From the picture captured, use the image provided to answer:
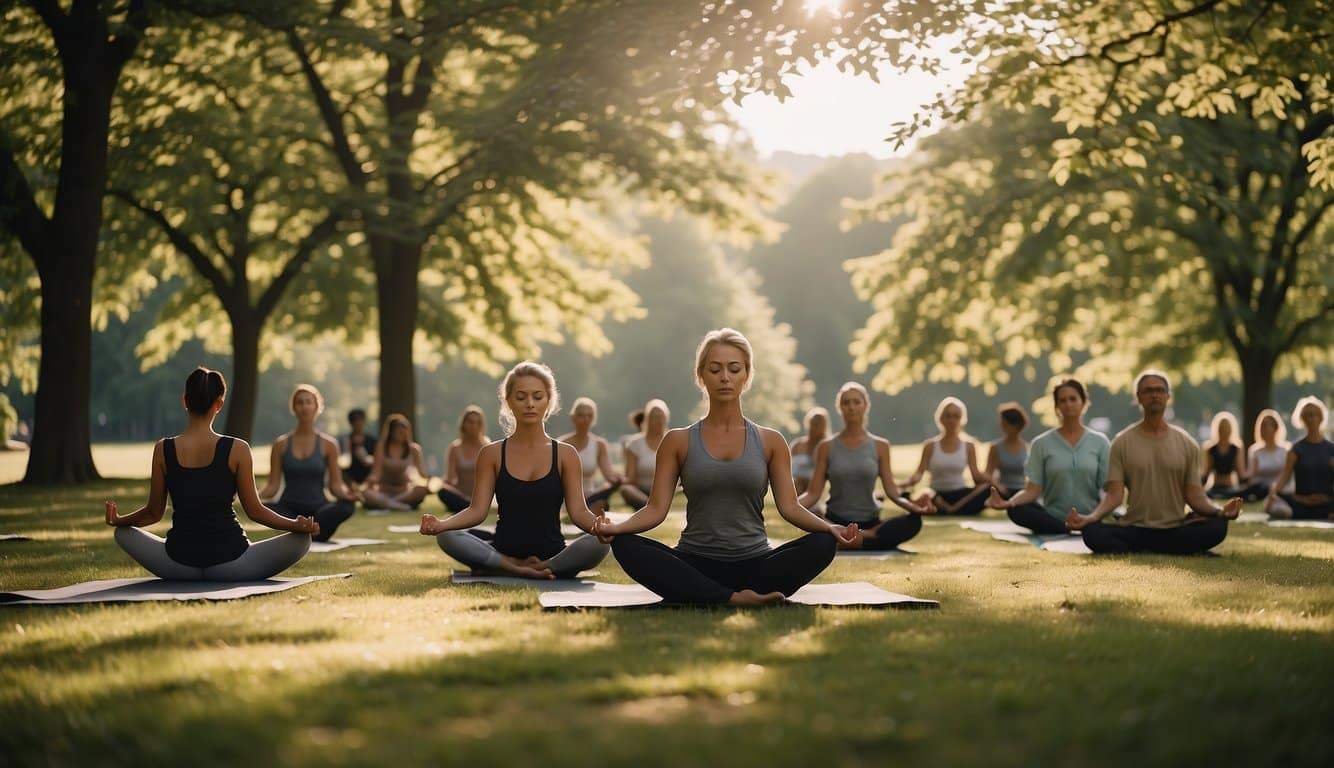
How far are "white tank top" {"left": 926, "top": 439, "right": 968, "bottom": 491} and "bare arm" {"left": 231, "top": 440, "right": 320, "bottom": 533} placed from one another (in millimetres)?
10282

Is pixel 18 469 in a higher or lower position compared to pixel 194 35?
lower

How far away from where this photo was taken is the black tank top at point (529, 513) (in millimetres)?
8945

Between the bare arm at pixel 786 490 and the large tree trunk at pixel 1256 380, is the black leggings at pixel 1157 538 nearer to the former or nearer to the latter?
the bare arm at pixel 786 490

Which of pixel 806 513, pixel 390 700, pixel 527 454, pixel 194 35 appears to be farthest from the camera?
pixel 194 35

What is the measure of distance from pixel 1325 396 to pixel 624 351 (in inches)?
1188

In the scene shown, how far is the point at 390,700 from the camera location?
4.41 metres

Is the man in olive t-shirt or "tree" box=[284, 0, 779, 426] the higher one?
"tree" box=[284, 0, 779, 426]

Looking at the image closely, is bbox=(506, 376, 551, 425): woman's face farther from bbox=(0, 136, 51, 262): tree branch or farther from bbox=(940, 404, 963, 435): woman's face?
bbox=(0, 136, 51, 262): tree branch

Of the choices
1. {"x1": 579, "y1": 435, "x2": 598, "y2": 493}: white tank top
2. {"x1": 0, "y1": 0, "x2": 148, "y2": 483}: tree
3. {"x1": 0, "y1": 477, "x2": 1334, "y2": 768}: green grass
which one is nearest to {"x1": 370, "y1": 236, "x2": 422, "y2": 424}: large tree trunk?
{"x1": 0, "y1": 0, "x2": 148, "y2": 483}: tree

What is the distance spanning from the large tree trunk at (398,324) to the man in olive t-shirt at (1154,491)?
15.2m

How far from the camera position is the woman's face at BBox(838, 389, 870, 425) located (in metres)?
12.0

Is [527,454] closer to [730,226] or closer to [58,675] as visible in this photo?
[58,675]

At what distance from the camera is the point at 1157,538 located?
10.7 m

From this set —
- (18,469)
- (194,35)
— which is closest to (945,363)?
(194,35)
